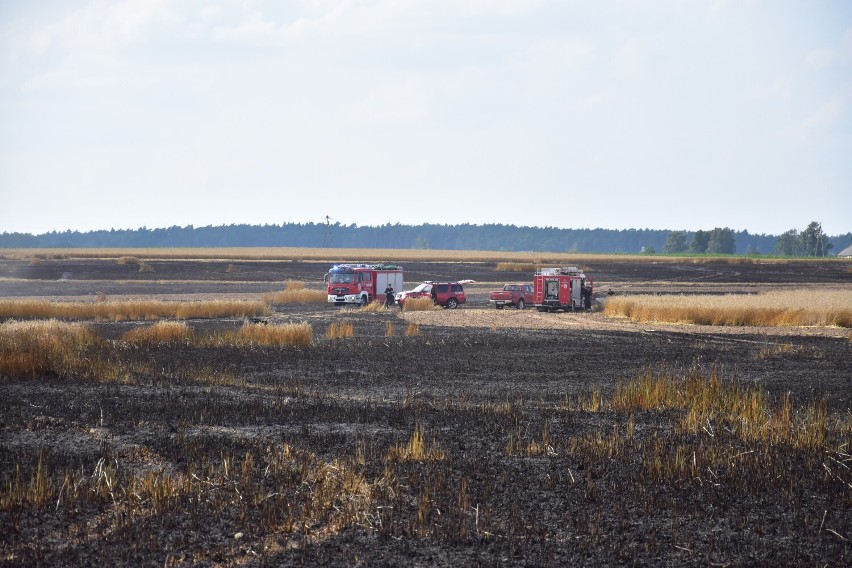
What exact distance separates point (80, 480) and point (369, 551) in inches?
163

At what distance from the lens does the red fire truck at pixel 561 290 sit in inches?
1991

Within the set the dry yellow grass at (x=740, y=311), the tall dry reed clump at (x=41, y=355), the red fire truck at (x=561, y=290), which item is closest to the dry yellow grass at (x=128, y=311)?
the tall dry reed clump at (x=41, y=355)

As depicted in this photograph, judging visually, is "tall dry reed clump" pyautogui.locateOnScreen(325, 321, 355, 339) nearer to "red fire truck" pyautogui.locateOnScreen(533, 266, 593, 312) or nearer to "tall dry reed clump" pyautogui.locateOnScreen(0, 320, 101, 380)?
"tall dry reed clump" pyautogui.locateOnScreen(0, 320, 101, 380)

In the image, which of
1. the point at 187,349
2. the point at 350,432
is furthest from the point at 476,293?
the point at 350,432

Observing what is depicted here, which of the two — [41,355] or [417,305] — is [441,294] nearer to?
[417,305]

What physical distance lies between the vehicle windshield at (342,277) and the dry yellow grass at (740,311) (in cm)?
1356

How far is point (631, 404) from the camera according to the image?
707 inches

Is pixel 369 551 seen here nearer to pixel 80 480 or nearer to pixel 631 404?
pixel 80 480

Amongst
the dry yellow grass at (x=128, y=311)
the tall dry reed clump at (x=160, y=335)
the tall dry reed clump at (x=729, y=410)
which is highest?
the tall dry reed clump at (x=729, y=410)

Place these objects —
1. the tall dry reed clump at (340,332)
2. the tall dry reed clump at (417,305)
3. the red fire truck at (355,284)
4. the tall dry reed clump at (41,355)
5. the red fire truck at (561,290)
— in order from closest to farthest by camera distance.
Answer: the tall dry reed clump at (41,355) → the tall dry reed clump at (340,332) → the tall dry reed clump at (417,305) → the red fire truck at (561,290) → the red fire truck at (355,284)

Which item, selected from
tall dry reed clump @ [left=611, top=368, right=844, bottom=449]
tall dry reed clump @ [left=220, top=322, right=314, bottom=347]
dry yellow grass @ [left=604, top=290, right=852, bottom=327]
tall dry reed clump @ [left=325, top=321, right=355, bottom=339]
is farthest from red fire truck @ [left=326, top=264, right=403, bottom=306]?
tall dry reed clump @ [left=611, top=368, right=844, bottom=449]

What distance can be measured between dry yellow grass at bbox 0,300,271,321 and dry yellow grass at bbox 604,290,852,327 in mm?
16919

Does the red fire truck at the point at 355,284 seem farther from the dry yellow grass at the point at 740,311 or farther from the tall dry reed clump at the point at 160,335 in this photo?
the tall dry reed clump at the point at 160,335

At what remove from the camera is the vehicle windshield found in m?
52.0
